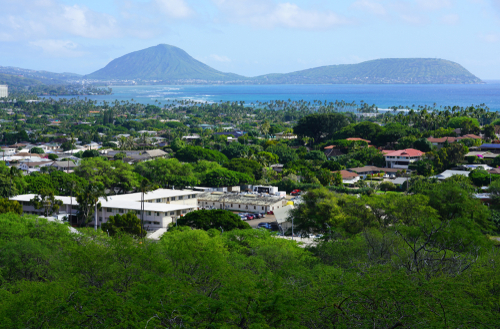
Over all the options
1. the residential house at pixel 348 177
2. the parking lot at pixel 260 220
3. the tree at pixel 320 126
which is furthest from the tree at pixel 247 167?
the tree at pixel 320 126

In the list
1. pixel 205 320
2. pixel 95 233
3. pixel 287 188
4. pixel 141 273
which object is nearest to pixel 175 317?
pixel 205 320

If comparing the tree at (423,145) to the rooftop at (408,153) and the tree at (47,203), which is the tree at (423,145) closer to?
the rooftop at (408,153)

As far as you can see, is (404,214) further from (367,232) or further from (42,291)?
(42,291)

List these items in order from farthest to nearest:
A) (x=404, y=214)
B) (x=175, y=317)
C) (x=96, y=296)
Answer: (x=404, y=214)
(x=96, y=296)
(x=175, y=317)

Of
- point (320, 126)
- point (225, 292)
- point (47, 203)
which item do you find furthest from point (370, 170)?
point (225, 292)

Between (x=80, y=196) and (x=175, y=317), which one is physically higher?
(x=175, y=317)

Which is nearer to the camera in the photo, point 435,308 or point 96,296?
point 435,308

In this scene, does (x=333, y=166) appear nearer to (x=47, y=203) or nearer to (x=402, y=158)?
(x=402, y=158)
